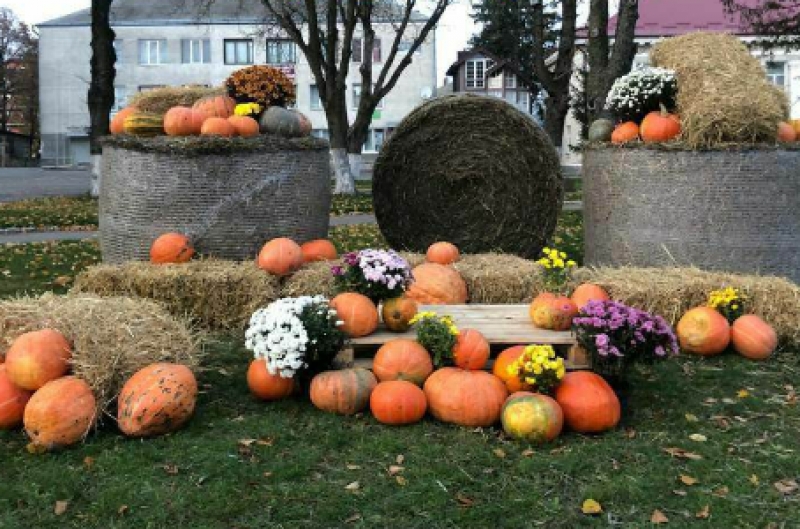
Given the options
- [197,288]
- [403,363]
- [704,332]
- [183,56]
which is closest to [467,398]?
[403,363]

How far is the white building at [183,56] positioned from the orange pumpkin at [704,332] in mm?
44965

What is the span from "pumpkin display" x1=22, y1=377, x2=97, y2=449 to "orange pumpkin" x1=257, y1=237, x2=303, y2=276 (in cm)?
264

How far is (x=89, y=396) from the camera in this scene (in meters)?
4.10

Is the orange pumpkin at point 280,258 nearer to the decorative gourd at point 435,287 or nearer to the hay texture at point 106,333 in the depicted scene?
the decorative gourd at point 435,287

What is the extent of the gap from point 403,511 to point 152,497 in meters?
1.04

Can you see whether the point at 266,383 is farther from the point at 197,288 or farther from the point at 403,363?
the point at 197,288

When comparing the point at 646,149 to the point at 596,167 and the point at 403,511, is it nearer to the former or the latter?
the point at 596,167

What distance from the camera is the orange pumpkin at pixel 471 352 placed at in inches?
180

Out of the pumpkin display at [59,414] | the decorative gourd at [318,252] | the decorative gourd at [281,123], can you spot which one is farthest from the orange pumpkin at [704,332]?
the pumpkin display at [59,414]

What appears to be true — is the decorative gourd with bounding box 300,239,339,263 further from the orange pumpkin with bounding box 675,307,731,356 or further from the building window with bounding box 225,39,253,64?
the building window with bounding box 225,39,253,64

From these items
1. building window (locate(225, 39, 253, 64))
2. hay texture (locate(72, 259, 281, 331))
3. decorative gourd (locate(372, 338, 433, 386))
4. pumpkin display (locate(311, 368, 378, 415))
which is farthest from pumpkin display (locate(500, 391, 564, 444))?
building window (locate(225, 39, 253, 64))

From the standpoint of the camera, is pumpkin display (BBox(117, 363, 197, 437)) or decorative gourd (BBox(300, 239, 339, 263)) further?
decorative gourd (BBox(300, 239, 339, 263))

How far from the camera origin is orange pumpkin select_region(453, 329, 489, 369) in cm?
456

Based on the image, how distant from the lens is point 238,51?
5194 cm
